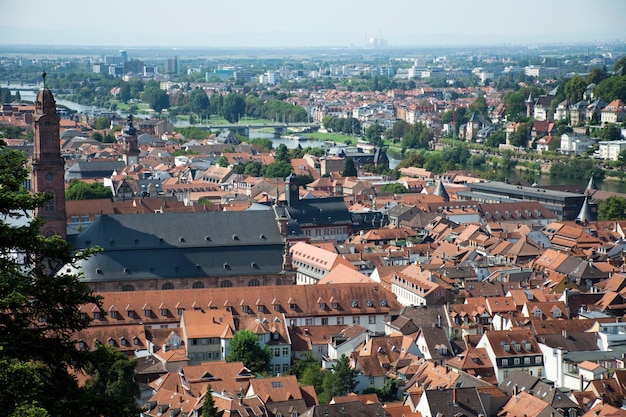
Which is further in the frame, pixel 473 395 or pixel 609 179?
pixel 609 179

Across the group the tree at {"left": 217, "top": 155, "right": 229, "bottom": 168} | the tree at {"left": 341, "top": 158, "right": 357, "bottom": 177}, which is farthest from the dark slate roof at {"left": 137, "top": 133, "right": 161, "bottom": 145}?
the tree at {"left": 341, "top": 158, "right": 357, "bottom": 177}

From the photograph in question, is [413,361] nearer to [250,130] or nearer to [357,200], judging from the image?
[357,200]

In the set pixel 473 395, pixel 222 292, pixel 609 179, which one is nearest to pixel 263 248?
pixel 222 292

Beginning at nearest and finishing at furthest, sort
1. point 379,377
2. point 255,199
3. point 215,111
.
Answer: point 379,377 → point 255,199 → point 215,111

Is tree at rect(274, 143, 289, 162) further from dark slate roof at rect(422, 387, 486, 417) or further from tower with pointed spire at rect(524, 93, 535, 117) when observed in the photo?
dark slate roof at rect(422, 387, 486, 417)

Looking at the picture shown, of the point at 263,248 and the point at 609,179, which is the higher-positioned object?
the point at 263,248

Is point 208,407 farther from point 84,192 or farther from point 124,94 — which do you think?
point 124,94

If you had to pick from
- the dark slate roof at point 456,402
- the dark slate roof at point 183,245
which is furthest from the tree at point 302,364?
the dark slate roof at point 183,245

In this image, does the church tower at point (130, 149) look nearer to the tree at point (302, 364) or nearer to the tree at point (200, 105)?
the tree at point (302, 364)
